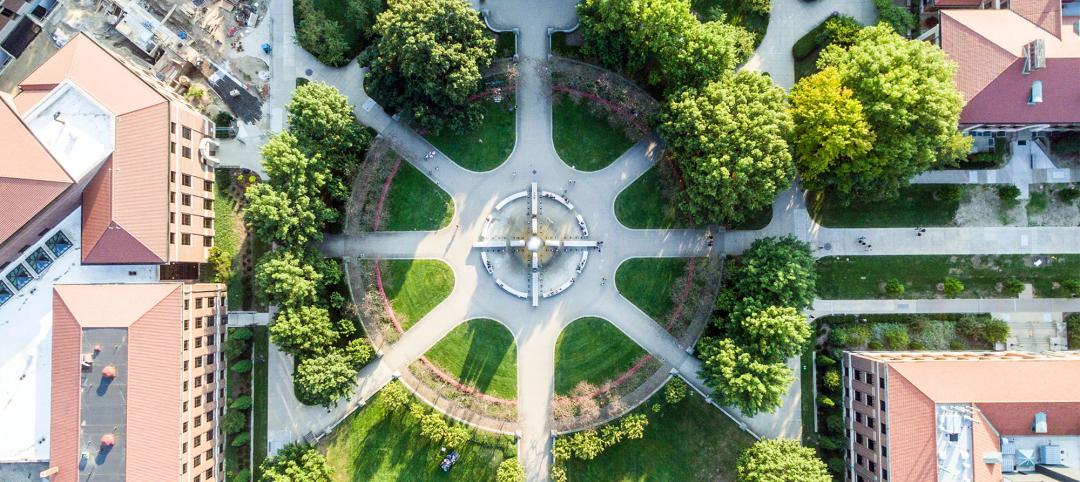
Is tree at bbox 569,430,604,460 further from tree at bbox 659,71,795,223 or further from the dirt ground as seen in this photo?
the dirt ground

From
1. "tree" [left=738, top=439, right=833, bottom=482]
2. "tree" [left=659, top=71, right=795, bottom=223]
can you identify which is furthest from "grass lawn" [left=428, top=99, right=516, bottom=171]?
"tree" [left=738, top=439, right=833, bottom=482]

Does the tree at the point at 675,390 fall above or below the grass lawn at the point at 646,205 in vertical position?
below

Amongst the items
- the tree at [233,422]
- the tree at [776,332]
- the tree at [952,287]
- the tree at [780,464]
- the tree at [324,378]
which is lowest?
the tree at [780,464]

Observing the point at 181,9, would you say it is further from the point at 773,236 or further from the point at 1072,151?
the point at 1072,151

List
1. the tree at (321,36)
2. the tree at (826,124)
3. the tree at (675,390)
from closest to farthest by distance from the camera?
the tree at (826,124) → the tree at (675,390) → the tree at (321,36)

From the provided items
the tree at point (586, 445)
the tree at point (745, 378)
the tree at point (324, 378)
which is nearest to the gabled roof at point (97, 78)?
the tree at point (324, 378)

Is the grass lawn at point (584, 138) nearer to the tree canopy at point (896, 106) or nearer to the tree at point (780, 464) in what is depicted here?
the tree canopy at point (896, 106)

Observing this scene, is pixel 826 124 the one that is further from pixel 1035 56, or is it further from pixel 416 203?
pixel 416 203

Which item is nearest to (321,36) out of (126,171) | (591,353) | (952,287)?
(126,171)
